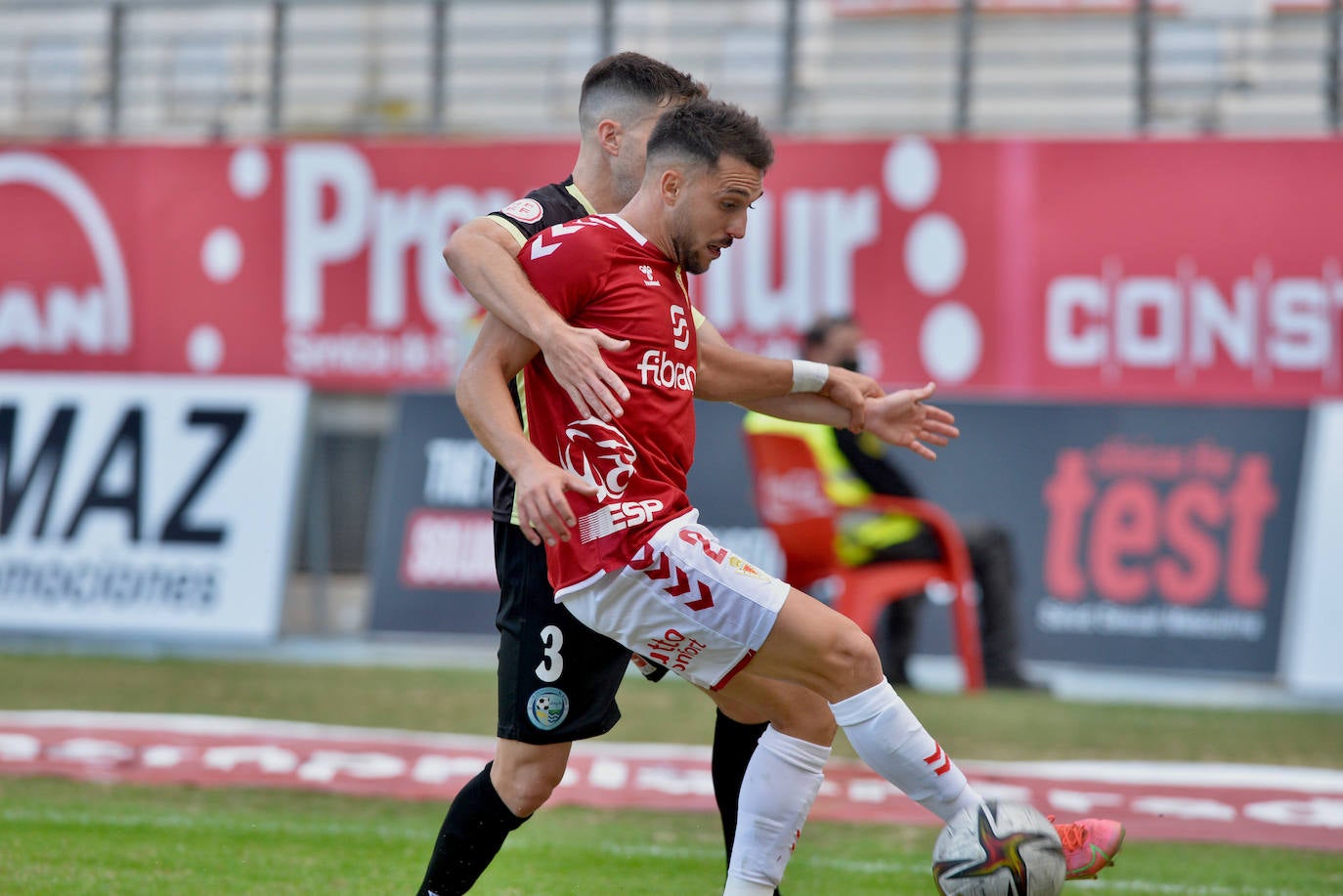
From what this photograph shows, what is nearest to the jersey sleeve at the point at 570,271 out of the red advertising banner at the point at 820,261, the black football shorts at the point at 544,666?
the black football shorts at the point at 544,666

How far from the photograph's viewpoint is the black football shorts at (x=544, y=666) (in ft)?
13.5

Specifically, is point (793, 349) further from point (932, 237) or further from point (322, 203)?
point (322, 203)

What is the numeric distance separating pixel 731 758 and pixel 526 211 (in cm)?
149

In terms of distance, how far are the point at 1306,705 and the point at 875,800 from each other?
4.38m

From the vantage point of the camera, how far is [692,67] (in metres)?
15.4

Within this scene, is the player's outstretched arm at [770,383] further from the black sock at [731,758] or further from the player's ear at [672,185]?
the black sock at [731,758]

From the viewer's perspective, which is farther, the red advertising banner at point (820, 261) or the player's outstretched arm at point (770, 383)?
the red advertising banner at point (820, 261)

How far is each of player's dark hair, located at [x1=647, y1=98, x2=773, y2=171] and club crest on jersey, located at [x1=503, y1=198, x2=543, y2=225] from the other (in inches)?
14.7

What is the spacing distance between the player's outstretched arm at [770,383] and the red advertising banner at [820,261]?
759cm

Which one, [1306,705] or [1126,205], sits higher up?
[1126,205]

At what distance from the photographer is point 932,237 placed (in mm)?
12656

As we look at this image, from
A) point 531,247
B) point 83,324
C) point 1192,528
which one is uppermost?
point 531,247

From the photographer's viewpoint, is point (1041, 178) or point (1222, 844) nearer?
point (1222, 844)

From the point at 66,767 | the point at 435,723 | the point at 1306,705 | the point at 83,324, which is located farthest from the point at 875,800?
the point at 83,324
